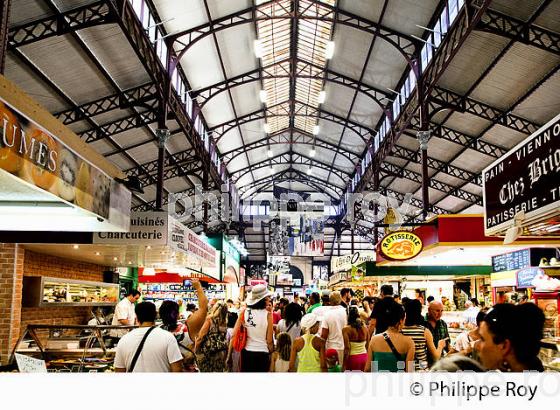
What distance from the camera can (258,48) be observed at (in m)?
20.1

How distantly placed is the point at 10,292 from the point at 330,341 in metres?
6.96

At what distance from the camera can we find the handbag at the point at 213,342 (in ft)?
19.4

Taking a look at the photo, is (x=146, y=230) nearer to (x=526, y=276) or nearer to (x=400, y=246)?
(x=400, y=246)

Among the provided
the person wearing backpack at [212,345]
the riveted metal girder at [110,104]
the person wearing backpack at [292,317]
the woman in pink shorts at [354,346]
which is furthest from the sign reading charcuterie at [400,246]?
the riveted metal girder at [110,104]

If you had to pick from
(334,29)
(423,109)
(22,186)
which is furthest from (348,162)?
(22,186)

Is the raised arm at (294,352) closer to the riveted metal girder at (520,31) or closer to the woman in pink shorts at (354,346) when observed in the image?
the woman in pink shorts at (354,346)

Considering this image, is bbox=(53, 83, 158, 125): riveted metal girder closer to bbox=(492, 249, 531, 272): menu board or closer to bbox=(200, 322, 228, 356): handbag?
bbox=(492, 249, 531, 272): menu board

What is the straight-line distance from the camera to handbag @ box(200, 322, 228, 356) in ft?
19.4

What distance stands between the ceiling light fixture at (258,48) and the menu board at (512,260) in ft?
36.0

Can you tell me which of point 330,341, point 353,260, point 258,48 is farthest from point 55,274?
point 353,260

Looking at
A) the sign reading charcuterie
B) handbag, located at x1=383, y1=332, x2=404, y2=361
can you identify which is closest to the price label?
handbag, located at x1=383, y1=332, x2=404, y2=361
